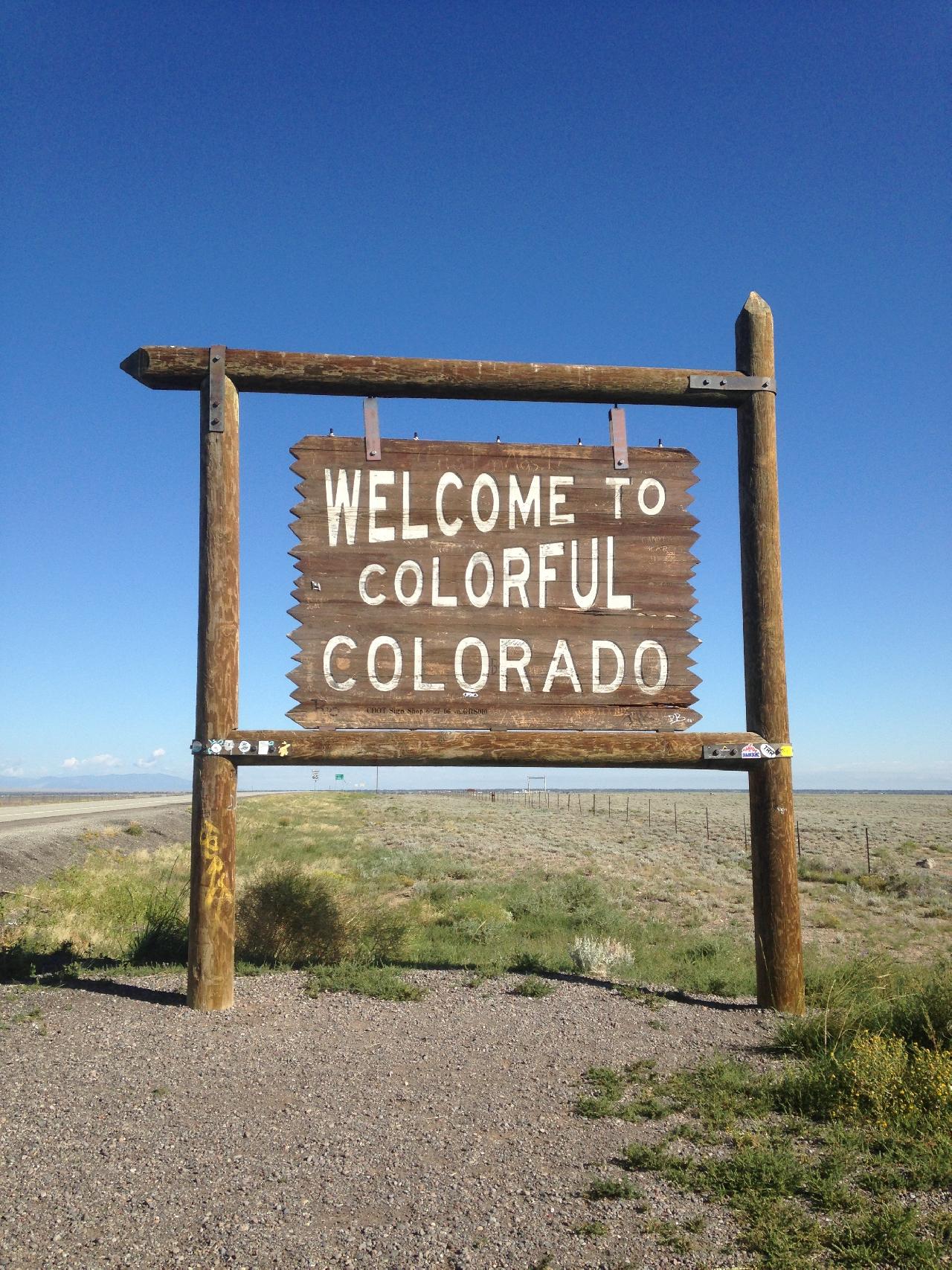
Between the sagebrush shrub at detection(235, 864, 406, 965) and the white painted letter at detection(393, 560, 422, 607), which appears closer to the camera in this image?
the white painted letter at detection(393, 560, 422, 607)

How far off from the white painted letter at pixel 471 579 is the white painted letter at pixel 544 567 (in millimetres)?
412

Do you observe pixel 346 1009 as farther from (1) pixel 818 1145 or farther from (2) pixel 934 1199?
(2) pixel 934 1199

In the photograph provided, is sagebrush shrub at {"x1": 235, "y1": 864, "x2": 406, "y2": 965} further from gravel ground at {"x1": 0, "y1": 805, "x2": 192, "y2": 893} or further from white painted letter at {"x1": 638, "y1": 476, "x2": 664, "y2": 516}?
gravel ground at {"x1": 0, "y1": 805, "x2": 192, "y2": 893}

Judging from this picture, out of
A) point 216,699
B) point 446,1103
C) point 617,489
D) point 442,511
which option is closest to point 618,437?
point 617,489

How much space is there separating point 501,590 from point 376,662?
4.04 ft

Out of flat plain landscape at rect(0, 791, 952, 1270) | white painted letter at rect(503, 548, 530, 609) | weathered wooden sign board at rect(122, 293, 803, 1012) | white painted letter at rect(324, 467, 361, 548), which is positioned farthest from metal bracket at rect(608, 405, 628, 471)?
flat plain landscape at rect(0, 791, 952, 1270)

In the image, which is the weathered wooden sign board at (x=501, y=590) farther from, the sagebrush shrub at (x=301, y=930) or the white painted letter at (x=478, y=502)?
the sagebrush shrub at (x=301, y=930)

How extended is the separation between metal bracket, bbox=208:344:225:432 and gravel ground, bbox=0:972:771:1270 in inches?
183

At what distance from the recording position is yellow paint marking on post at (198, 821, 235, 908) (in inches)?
285

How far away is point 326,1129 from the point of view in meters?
4.86

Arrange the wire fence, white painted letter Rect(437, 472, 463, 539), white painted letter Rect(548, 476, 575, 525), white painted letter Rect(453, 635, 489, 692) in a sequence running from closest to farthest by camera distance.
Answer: white painted letter Rect(453, 635, 489, 692) → white painted letter Rect(437, 472, 463, 539) → white painted letter Rect(548, 476, 575, 525) → the wire fence

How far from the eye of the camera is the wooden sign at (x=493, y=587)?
7684mm

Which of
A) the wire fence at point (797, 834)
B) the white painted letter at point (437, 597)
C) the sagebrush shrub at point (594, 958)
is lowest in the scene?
the wire fence at point (797, 834)

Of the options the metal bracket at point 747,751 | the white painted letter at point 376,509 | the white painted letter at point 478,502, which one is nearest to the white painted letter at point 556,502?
the white painted letter at point 478,502
